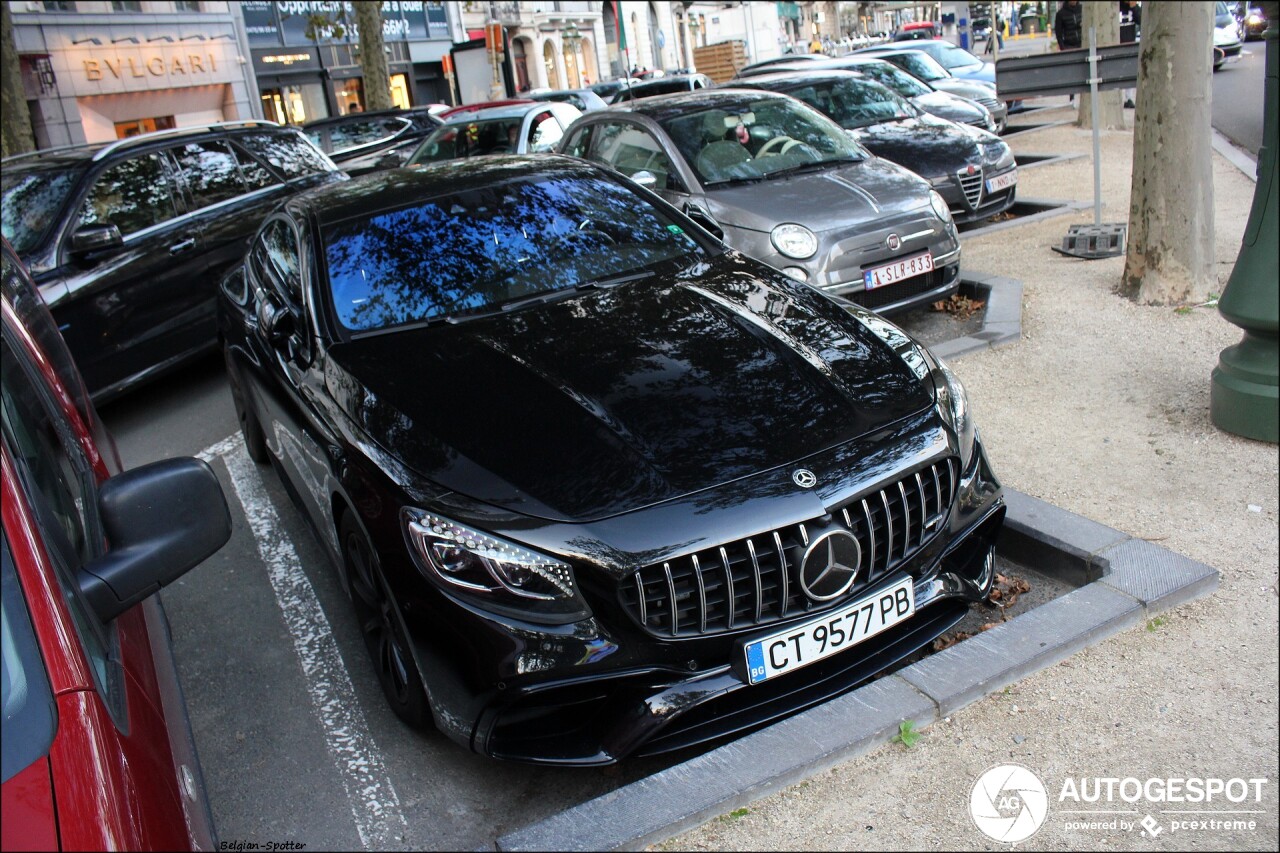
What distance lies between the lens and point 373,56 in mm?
22891

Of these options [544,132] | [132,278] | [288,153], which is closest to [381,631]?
[132,278]

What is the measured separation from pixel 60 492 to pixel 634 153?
6148 millimetres

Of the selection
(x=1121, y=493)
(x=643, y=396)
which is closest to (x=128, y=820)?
(x=643, y=396)

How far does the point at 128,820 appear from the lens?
5.32 feet

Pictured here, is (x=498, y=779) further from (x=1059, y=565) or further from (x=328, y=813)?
(x=1059, y=565)

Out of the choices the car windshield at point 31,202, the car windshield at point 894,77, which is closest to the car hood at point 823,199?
the car windshield at point 31,202

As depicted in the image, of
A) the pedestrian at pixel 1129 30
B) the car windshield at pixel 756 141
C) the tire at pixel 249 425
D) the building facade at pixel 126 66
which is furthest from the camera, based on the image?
the building facade at pixel 126 66

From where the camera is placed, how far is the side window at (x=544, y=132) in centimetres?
1199

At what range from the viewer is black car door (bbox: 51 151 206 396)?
708cm

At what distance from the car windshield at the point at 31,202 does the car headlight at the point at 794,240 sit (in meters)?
4.77

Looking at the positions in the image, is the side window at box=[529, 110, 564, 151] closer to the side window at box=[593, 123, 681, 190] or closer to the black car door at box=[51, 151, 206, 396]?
the side window at box=[593, 123, 681, 190]

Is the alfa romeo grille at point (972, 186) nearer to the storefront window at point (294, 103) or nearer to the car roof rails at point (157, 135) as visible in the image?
the car roof rails at point (157, 135)

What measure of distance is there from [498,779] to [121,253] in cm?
551

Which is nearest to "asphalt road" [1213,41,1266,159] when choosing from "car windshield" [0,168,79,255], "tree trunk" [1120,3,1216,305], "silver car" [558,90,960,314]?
"tree trunk" [1120,3,1216,305]
